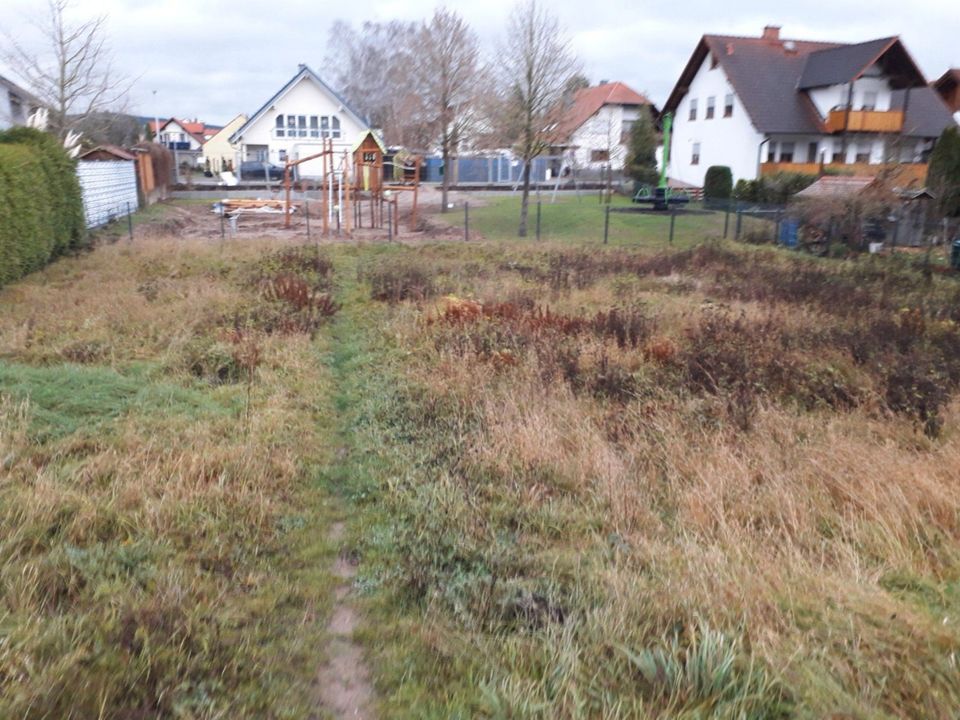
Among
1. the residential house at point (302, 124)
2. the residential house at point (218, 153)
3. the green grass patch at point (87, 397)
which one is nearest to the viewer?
the green grass patch at point (87, 397)

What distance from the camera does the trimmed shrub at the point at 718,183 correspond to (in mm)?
37031

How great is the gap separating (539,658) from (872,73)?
41.9 metres

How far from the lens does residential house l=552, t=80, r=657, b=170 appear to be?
49.9 meters

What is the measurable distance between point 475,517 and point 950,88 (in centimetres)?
4829

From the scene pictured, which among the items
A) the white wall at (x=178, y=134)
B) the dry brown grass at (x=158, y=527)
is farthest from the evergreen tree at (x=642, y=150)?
the white wall at (x=178, y=134)

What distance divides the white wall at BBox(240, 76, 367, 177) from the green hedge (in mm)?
35206

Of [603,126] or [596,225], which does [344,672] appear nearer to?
[596,225]

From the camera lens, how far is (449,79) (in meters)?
32.7

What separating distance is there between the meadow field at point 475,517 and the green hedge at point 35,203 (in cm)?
420

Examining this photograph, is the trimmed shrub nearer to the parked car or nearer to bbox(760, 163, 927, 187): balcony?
bbox(760, 163, 927, 187): balcony

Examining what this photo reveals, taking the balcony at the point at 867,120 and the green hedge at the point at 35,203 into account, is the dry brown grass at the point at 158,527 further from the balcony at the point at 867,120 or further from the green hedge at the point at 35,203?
the balcony at the point at 867,120

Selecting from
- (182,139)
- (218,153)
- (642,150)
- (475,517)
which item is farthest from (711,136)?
(182,139)

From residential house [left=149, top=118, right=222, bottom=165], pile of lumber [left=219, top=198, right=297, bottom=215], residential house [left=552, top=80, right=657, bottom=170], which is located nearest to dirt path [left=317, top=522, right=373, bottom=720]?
pile of lumber [left=219, top=198, right=297, bottom=215]

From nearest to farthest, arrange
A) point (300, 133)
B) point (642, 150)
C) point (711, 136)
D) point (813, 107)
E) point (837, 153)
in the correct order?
point (837, 153), point (813, 107), point (711, 136), point (642, 150), point (300, 133)
